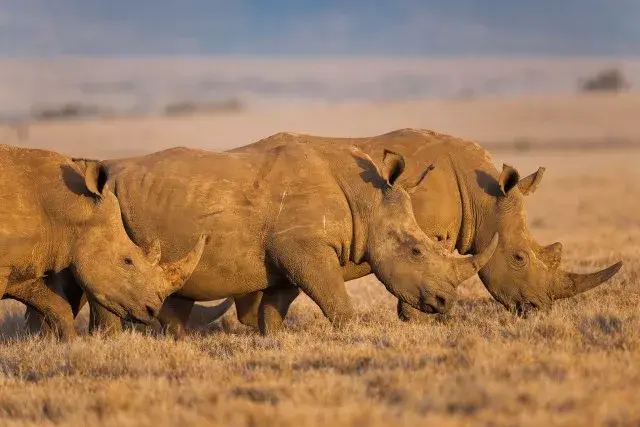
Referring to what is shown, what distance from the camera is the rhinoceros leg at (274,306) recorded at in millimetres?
10648

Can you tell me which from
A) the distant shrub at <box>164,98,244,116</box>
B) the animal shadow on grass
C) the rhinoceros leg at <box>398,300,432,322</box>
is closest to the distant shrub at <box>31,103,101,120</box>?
the distant shrub at <box>164,98,244,116</box>

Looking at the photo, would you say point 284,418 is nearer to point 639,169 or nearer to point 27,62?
point 639,169

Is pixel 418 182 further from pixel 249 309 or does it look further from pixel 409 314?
pixel 249 309

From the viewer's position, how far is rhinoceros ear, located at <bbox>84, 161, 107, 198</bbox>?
966cm

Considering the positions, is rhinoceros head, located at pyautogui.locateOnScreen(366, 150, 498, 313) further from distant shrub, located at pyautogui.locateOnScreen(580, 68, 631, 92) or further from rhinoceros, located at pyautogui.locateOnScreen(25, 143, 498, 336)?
distant shrub, located at pyautogui.locateOnScreen(580, 68, 631, 92)

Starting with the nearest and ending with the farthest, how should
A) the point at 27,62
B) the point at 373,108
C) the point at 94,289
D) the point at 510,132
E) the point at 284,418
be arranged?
the point at 284,418
the point at 94,289
the point at 510,132
the point at 373,108
the point at 27,62

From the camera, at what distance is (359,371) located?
7426 mm

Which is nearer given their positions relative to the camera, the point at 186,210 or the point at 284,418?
the point at 284,418

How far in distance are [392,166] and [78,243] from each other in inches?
102

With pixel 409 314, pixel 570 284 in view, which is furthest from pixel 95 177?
pixel 570 284

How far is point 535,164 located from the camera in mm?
35031

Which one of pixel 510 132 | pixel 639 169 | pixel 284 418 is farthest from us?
pixel 510 132

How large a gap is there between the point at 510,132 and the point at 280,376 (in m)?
45.7

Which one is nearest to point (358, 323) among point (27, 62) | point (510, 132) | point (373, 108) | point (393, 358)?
point (393, 358)
